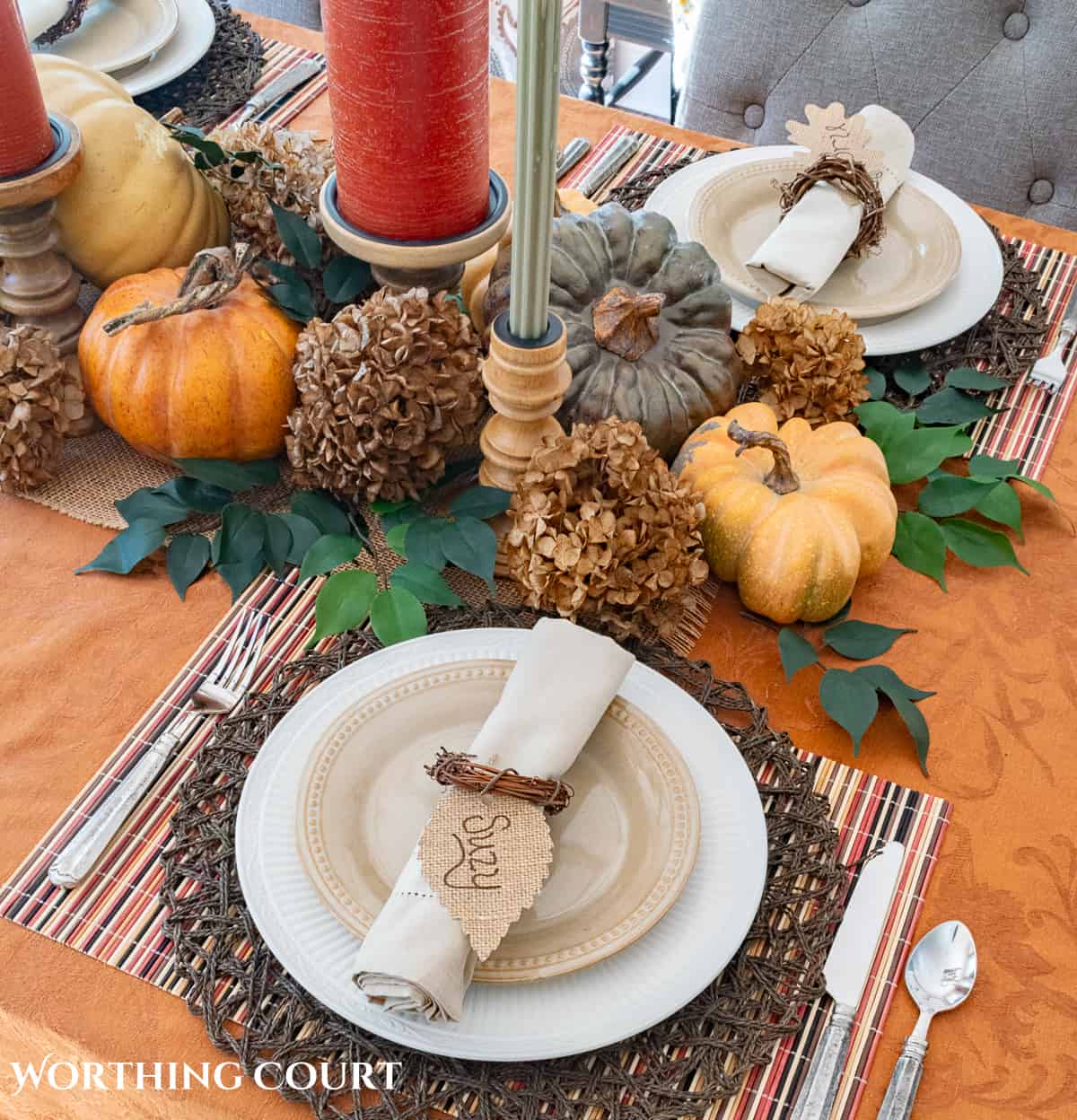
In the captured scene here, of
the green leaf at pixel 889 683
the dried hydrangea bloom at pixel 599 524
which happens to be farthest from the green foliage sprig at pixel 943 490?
the dried hydrangea bloom at pixel 599 524

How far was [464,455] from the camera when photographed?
3.03ft

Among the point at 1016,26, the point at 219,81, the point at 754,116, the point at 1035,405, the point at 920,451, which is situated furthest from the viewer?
the point at 754,116

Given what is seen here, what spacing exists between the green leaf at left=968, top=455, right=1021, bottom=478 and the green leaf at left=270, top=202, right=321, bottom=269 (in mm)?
580

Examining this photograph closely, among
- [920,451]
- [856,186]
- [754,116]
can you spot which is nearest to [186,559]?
[920,451]

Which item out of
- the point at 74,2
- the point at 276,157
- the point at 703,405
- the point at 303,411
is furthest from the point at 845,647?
the point at 74,2

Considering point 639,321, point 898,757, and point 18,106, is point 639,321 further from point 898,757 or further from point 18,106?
point 18,106

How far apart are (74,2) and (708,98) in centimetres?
89

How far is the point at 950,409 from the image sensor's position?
1.00m

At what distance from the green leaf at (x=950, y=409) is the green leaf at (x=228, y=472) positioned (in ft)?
1.88

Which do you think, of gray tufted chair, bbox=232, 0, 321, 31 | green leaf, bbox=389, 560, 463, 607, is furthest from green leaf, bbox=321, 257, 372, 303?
gray tufted chair, bbox=232, 0, 321, 31

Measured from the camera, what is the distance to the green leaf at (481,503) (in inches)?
33.3

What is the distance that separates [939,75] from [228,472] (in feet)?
3.95

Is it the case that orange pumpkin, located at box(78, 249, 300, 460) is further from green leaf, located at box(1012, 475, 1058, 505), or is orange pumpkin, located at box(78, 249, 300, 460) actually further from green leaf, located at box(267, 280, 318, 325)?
green leaf, located at box(1012, 475, 1058, 505)

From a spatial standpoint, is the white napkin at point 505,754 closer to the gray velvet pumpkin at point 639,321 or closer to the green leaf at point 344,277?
the gray velvet pumpkin at point 639,321
